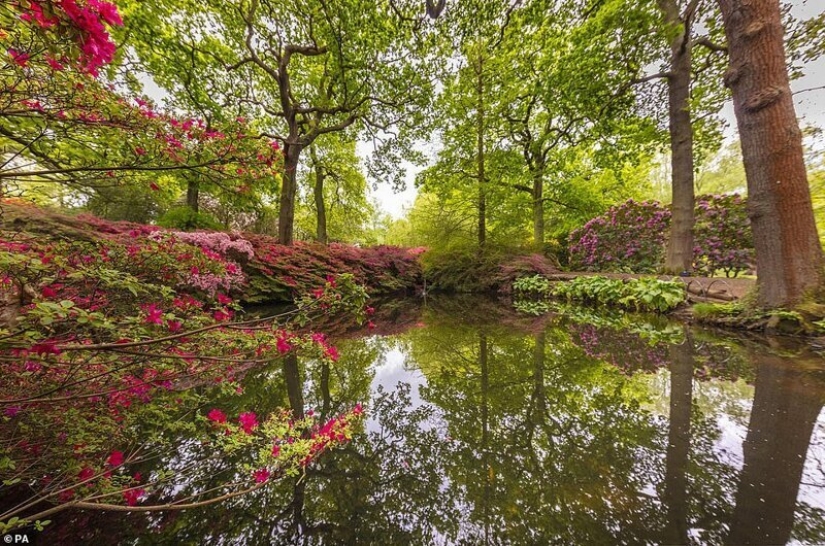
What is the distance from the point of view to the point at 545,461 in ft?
4.69

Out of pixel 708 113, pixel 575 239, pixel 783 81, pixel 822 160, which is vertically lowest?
pixel 575 239

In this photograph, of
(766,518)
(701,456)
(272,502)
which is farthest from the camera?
(701,456)

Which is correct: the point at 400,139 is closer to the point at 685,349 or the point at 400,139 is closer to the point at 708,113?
the point at 708,113

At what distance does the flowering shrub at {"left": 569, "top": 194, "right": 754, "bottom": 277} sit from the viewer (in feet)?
22.6

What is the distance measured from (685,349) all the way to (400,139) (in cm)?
929

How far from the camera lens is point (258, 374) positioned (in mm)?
2699

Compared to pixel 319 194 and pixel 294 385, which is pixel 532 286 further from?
pixel 319 194

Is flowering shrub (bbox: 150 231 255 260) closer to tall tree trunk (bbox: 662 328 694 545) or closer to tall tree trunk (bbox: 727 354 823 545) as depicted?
tall tree trunk (bbox: 662 328 694 545)

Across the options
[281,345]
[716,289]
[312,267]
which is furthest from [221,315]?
[716,289]

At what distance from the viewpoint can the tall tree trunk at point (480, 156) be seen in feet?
30.9

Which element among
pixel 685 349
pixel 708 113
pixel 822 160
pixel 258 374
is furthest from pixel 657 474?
pixel 822 160

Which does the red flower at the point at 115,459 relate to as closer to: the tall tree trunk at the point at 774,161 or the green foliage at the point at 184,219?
the tall tree trunk at the point at 774,161

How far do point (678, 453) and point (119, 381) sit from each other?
2.64 metres

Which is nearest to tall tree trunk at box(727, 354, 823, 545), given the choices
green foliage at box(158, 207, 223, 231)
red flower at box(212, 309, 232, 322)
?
red flower at box(212, 309, 232, 322)
